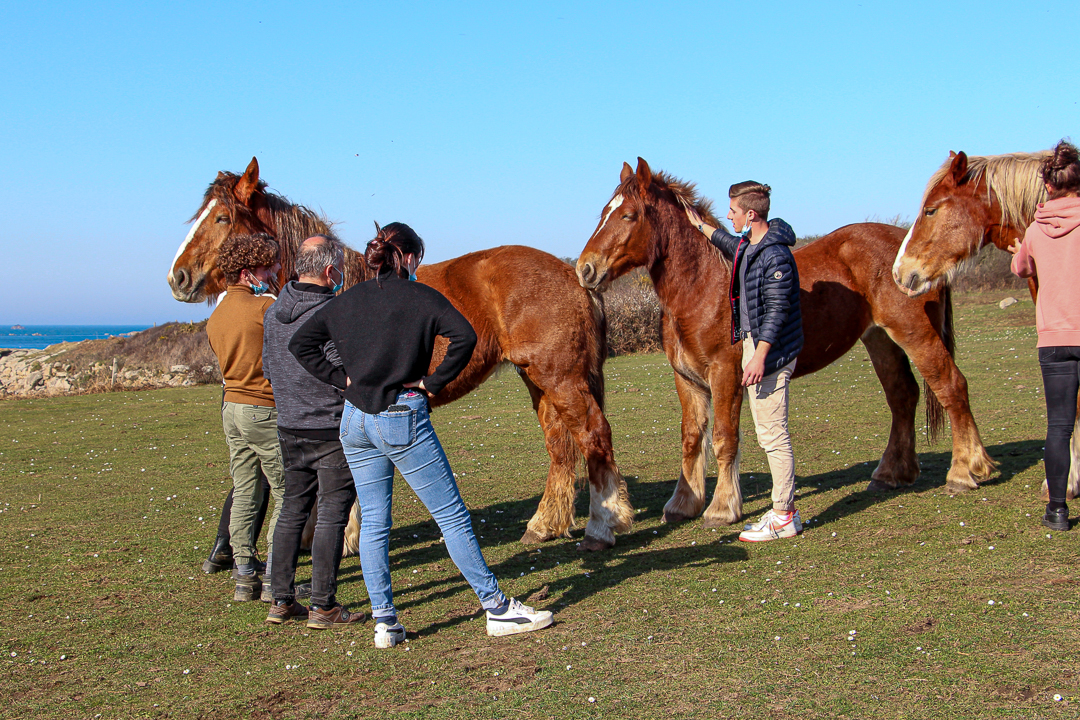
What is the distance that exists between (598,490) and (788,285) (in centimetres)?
201

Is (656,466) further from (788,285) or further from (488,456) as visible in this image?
(788,285)

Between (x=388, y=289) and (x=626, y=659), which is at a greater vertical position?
(x=388, y=289)

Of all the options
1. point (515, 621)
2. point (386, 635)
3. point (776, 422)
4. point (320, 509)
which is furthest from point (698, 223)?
point (386, 635)

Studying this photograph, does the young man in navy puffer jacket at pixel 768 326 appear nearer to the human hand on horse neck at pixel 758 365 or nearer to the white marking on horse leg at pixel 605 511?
the human hand on horse neck at pixel 758 365

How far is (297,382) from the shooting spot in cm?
429

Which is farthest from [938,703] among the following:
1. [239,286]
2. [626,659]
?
[239,286]

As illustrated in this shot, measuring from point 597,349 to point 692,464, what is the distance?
4.32 ft

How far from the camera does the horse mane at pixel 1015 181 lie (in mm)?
5609

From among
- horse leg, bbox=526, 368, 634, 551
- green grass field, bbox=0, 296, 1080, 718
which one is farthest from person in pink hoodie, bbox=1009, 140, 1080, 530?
horse leg, bbox=526, 368, 634, 551

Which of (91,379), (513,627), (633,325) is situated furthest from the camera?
(633,325)

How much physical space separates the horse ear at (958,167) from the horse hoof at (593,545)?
392 cm

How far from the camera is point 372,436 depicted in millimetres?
3818

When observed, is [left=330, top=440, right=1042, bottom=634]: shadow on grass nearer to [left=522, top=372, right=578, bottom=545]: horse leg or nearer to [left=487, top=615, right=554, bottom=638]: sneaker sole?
[left=522, top=372, right=578, bottom=545]: horse leg

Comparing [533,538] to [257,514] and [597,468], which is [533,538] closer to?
[597,468]
